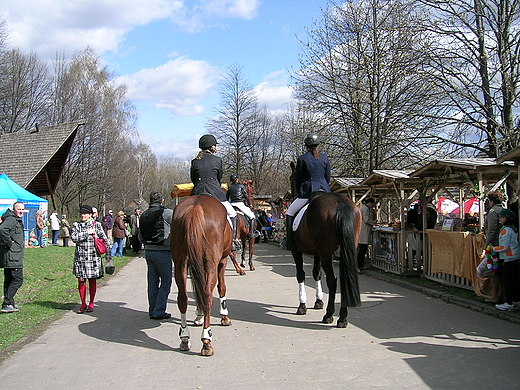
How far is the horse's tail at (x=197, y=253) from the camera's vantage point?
615cm

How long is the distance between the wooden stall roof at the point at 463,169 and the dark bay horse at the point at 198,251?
595cm

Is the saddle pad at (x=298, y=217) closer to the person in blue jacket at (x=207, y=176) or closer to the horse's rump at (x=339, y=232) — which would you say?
the horse's rump at (x=339, y=232)

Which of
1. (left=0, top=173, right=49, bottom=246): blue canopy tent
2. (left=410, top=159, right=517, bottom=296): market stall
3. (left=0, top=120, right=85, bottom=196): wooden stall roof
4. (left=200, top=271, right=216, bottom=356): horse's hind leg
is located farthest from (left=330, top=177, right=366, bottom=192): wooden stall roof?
(left=0, top=120, right=85, bottom=196): wooden stall roof

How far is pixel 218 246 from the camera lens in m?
6.59

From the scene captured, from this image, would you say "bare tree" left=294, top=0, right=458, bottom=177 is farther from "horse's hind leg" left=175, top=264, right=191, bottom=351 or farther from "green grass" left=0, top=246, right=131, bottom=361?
"horse's hind leg" left=175, top=264, right=191, bottom=351

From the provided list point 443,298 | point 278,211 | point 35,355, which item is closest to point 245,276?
point 443,298

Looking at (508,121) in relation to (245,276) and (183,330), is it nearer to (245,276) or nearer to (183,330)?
(245,276)

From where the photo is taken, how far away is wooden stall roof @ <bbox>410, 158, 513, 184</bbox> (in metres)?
9.91

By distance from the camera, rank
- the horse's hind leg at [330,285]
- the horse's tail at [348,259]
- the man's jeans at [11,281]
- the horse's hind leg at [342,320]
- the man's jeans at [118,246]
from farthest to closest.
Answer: the man's jeans at [118,246] < the man's jeans at [11,281] < the horse's hind leg at [330,285] < the horse's hind leg at [342,320] < the horse's tail at [348,259]

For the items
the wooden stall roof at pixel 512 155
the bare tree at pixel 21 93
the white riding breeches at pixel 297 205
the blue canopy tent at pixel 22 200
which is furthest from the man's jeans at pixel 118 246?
the bare tree at pixel 21 93

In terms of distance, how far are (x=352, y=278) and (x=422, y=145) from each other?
15.1 metres

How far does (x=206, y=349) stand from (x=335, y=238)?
260cm

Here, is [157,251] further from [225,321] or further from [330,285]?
[330,285]

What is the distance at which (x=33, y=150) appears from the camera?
95.8 feet
